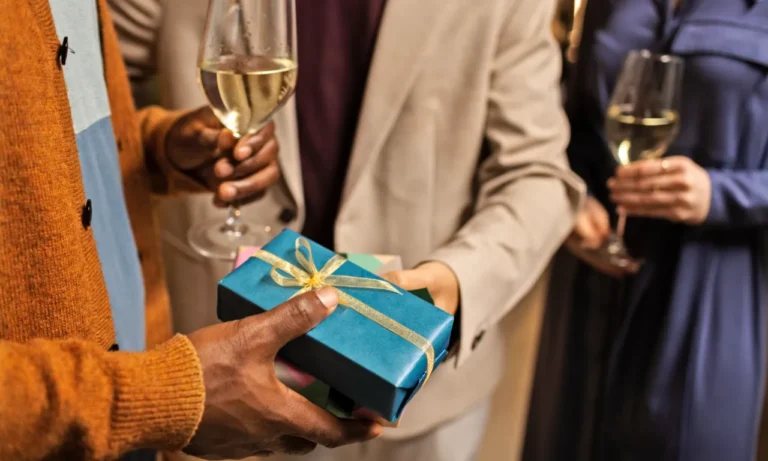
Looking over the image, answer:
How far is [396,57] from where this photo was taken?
0.81 meters

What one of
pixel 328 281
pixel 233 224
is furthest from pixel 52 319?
pixel 233 224

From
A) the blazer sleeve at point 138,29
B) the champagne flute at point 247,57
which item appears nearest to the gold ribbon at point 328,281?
the champagne flute at point 247,57

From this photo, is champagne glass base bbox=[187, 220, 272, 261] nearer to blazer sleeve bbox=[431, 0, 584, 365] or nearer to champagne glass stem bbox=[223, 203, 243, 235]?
champagne glass stem bbox=[223, 203, 243, 235]

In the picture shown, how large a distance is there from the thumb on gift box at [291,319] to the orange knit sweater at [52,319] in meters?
0.05

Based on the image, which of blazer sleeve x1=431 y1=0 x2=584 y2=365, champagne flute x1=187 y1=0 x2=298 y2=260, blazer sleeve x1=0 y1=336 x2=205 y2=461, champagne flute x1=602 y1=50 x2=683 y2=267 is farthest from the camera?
champagne flute x1=602 y1=50 x2=683 y2=267

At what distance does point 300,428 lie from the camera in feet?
1.56

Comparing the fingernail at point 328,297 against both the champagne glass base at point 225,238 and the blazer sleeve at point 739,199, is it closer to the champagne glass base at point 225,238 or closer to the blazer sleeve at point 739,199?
the champagne glass base at point 225,238

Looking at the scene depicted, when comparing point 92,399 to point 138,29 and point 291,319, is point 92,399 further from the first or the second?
point 138,29

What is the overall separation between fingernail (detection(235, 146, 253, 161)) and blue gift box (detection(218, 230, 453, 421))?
0.20m

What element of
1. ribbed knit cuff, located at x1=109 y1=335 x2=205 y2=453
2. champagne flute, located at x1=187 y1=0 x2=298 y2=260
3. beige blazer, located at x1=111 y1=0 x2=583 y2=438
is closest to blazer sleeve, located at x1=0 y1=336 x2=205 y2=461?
ribbed knit cuff, located at x1=109 y1=335 x2=205 y2=453

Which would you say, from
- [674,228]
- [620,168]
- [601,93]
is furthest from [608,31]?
[674,228]

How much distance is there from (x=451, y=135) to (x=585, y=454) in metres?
0.74

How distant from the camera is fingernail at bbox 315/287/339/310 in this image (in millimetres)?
454

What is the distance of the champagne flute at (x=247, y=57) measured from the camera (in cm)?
60
